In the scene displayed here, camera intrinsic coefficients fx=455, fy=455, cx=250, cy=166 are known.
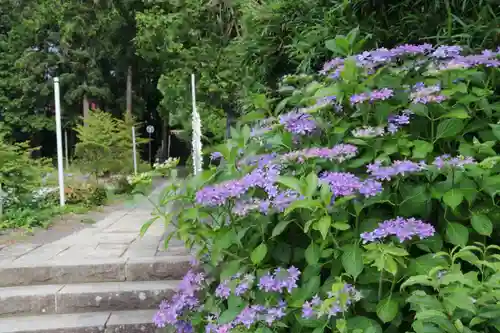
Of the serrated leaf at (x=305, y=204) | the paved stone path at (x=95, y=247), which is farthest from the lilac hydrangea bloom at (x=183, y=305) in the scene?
the paved stone path at (x=95, y=247)

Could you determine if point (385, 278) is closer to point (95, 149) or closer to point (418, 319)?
point (418, 319)

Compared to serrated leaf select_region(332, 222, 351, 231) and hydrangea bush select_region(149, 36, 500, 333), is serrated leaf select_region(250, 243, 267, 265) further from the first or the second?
serrated leaf select_region(332, 222, 351, 231)

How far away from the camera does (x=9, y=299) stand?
280 cm

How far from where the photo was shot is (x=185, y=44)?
442 inches

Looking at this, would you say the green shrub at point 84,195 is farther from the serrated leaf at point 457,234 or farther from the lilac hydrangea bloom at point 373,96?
the serrated leaf at point 457,234

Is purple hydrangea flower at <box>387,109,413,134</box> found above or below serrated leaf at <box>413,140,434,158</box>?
above

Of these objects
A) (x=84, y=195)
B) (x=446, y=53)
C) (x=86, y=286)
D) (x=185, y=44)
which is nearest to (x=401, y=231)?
(x=446, y=53)

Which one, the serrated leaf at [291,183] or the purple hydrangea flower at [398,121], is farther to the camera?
the purple hydrangea flower at [398,121]

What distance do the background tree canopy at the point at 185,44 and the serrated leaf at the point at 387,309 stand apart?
874 mm

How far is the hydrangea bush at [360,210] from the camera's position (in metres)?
1.24

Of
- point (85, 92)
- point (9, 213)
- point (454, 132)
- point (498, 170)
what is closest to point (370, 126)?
point (454, 132)

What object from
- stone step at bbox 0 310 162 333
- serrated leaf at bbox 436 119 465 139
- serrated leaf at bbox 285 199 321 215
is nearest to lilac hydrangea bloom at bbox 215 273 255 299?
serrated leaf at bbox 285 199 321 215

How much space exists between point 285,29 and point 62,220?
4.19 meters

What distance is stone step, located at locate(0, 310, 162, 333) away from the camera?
8.25ft
